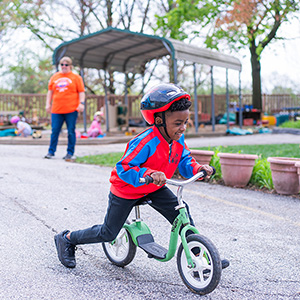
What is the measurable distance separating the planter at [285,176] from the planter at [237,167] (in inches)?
18.5

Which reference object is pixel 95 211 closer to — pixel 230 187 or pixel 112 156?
pixel 230 187

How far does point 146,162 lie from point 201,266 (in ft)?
2.21

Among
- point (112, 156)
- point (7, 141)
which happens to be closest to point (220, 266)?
point (112, 156)

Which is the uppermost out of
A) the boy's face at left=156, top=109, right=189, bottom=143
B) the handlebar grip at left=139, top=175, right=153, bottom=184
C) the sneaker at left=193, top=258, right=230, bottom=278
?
the boy's face at left=156, top=109, right=189, bottom=143

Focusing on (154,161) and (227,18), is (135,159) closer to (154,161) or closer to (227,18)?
(154,161)

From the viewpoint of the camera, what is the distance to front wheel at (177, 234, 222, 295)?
2.42 m

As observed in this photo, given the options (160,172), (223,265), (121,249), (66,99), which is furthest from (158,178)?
(66,99)

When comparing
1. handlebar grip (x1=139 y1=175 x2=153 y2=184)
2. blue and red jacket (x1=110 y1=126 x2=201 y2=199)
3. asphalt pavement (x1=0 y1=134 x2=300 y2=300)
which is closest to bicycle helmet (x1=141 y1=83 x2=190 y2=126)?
blue and red jacket (x1=110 y1=126 x2=201 y2=199)

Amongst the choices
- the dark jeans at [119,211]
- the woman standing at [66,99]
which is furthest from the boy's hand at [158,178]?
the woman standing at [66,99]

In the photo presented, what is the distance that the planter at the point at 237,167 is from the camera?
6078mm

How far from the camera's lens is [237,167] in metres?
6.14

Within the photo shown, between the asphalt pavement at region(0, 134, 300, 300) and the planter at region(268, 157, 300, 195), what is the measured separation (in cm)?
16

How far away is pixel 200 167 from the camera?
2.73m

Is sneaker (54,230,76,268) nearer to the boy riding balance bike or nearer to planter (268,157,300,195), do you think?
the boy riding balance bike
